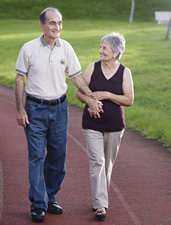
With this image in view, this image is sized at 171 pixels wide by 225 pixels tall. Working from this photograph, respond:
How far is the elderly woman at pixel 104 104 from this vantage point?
6.82m

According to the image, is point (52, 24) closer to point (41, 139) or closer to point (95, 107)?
point (95, 107)

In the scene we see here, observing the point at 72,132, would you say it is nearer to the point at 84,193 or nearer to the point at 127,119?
the point at 127,119

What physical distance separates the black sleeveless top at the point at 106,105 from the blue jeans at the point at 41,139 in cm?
34

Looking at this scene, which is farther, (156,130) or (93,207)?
(156,130)

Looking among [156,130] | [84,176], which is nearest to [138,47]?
[156,130]

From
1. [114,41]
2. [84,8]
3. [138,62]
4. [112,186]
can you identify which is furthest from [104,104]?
[84,8]

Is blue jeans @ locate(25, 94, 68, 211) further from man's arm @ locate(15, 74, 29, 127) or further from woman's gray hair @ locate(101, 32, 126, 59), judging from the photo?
woman's gray hair @ locate(101, 32, 126, 59)

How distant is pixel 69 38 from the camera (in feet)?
152

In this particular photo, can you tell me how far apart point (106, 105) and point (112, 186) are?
1.93 m

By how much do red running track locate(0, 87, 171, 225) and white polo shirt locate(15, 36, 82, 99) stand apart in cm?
146

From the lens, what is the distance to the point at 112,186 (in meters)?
8.50

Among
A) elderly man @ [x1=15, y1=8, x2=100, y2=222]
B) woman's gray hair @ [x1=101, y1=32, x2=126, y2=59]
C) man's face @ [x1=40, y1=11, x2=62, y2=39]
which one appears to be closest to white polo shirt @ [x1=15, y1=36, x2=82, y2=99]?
elderly man @ [x1=15, y1=8, x2=100, y2=222]

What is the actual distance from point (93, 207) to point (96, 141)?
800 mm

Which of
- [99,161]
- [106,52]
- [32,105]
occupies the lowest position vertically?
[99,161]
